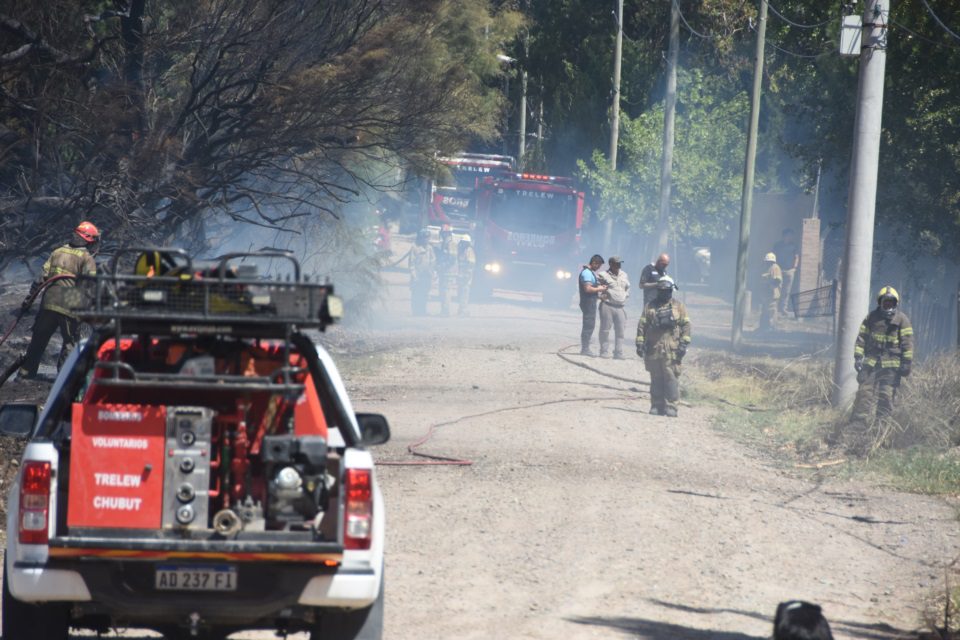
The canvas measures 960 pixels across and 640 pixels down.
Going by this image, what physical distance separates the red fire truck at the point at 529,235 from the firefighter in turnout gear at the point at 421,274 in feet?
16.0

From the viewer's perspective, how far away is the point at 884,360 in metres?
13.6

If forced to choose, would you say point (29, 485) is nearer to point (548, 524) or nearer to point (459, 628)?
point (459, 628)

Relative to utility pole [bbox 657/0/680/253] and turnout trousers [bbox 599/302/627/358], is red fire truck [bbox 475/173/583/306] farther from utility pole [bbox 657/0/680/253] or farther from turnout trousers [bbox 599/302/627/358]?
turnout trousers [bbox 599/302/627/358]

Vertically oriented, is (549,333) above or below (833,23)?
below

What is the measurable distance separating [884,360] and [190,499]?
33.2 ft

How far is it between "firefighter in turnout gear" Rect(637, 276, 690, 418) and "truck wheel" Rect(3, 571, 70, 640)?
33.7ft

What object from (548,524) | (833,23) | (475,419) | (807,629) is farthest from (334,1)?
(807,629)

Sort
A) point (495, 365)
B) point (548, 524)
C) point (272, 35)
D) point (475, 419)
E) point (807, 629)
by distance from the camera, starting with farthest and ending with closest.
A: 1. point (495, 365)
2. point (272, 35)
3. point (475, 419)
4. point (548, 524)
5. point (807, 629)

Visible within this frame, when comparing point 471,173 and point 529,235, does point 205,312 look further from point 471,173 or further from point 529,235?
point 471,173

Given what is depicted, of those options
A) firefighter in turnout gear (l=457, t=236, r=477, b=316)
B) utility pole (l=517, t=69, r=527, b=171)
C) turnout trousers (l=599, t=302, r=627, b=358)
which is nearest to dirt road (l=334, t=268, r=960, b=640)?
turnout trousers (l=599, t=302, r=627, b=358)

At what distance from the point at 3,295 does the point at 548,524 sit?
15011 millimetres

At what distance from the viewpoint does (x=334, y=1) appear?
59.0 feet

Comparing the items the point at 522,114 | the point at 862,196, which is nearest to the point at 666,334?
the point at 862,196

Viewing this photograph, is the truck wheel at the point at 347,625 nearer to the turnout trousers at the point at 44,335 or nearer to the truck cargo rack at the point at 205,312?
the truck cargo rack at the point at 205,312
